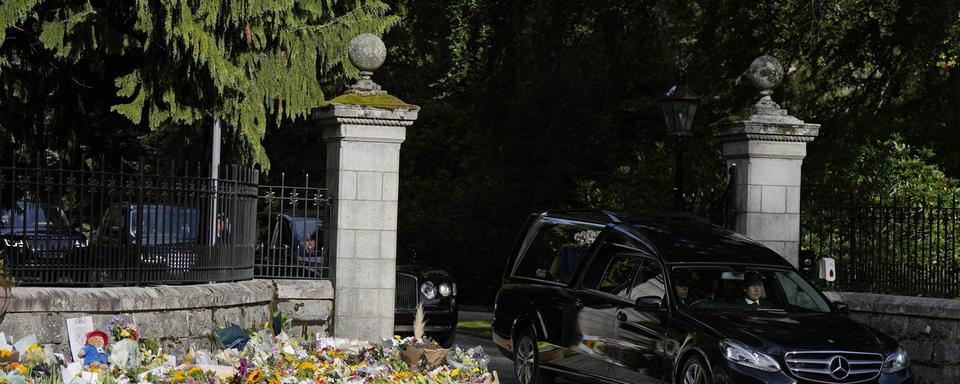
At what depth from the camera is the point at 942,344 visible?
12.9 m

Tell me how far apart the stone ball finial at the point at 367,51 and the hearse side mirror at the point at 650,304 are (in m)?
4.12

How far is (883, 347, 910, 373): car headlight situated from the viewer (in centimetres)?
1045

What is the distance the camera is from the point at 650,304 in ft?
35.9

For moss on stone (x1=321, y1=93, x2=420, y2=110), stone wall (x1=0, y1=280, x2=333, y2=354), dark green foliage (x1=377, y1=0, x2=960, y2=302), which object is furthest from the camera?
dark green foliage (x1=377, y1=0, x2=960, y2=302)

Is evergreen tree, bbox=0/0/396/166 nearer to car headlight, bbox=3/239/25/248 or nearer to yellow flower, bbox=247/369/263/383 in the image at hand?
car headlight, bbox=3/239/25/248

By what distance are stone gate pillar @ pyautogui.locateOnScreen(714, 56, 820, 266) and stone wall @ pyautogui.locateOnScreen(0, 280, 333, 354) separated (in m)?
4.86

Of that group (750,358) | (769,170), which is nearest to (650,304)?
(750,358)

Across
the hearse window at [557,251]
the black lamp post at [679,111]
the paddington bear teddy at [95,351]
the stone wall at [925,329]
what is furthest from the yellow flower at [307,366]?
the black lamp post at [679,111]

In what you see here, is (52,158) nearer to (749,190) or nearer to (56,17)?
(56,17)

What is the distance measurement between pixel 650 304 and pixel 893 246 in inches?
160

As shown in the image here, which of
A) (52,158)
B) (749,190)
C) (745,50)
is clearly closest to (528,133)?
(745,50)

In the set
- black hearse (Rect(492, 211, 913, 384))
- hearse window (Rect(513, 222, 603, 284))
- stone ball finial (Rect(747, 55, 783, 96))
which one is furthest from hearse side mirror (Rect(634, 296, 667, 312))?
stone ball finial (Rect(747, 55, 783, 96))

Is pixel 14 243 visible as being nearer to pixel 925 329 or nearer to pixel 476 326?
pixel 925 329

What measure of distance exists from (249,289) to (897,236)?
701cm
